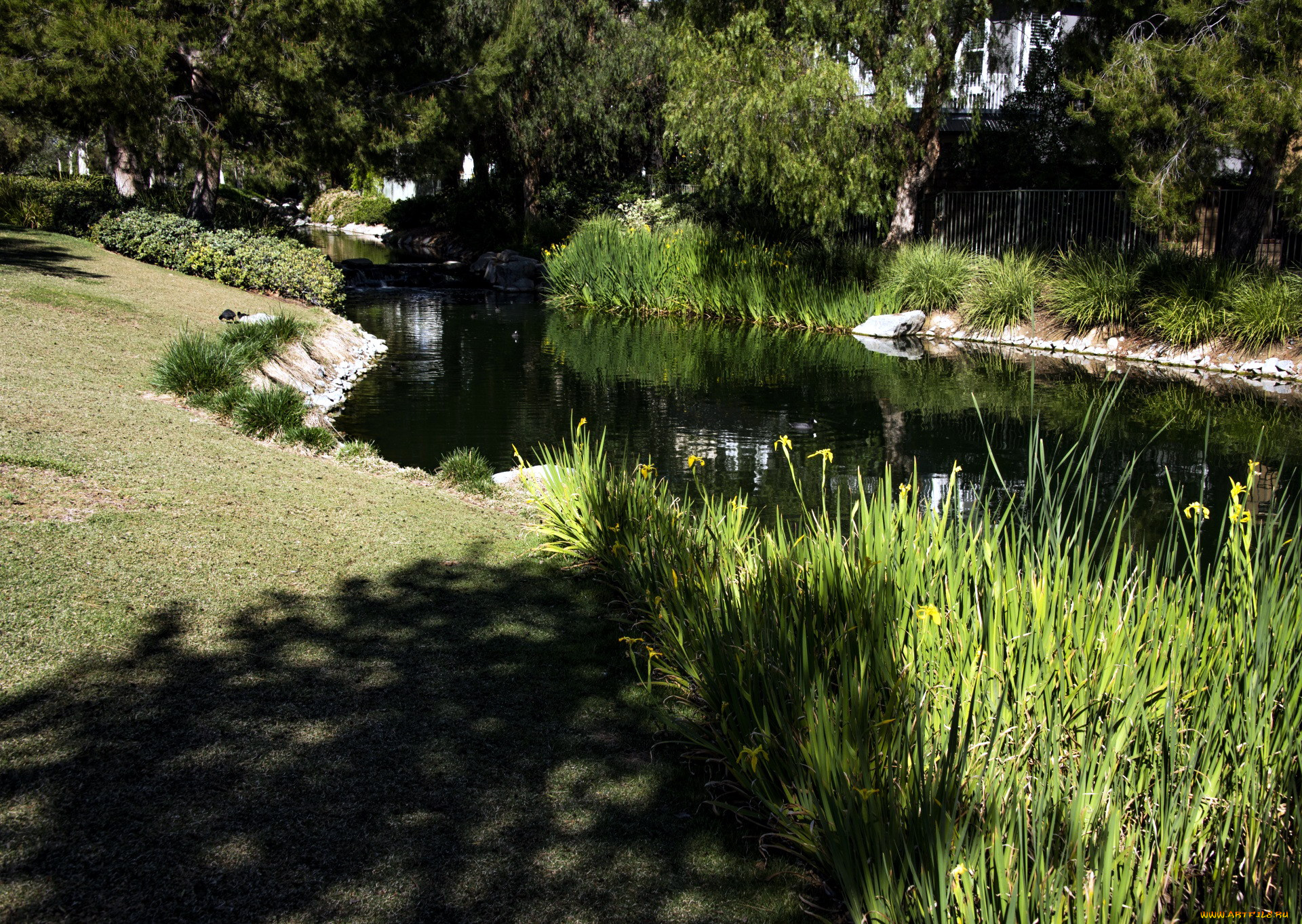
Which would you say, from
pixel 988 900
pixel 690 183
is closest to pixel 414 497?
pixel 988 900

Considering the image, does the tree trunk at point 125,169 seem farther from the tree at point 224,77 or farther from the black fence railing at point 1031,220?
the black fence railing at point 1031,220

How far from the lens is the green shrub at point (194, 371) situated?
950 cm

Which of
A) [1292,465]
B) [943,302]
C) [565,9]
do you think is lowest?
[1292,465]

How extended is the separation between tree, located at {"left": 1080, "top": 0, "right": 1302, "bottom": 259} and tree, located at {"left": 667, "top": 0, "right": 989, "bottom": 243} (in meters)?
3.05

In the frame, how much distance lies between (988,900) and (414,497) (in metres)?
5.20

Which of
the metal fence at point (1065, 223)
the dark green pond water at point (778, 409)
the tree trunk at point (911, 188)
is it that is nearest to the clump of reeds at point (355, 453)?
the dark green pond water at point (778, 409)

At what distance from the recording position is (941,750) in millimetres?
3062

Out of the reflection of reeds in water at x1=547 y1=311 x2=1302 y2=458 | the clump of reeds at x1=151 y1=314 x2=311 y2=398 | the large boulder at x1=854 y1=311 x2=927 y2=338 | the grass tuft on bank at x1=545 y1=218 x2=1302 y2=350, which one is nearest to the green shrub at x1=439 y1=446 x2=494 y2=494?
the clump of reeds at x1=151 y1=314 x2=311 y2=398

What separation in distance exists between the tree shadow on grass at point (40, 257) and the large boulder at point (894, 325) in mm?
12877

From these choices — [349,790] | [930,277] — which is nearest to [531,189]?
[930,277]

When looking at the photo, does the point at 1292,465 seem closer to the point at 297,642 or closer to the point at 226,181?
the point at 297,642

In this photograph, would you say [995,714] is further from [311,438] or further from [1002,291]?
[1002,291]

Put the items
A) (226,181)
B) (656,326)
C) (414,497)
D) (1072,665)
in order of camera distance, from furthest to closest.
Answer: (226,181)
(656,326)
(414,497)
(1072,665)

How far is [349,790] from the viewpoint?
344 cm
